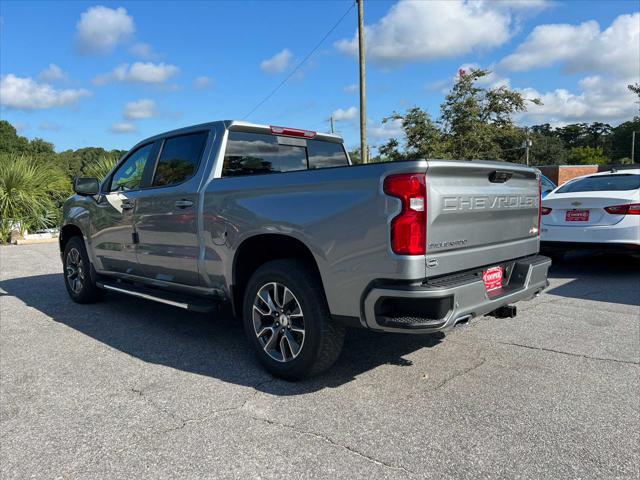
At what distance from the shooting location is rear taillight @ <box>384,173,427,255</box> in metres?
2.99

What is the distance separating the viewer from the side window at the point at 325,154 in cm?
520

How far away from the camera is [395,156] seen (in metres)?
22.8

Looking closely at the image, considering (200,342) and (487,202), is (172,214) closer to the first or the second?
(200,342)

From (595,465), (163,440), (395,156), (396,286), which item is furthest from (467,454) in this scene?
(395,156)

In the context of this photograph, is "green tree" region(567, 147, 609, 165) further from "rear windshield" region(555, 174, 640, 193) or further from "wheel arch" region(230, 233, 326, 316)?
"wheel arch" region(230, 233, 326, 316)

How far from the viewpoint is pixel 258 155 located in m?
4.67

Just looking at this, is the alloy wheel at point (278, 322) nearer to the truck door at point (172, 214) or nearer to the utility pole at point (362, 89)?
the truck door at point (172, 214)

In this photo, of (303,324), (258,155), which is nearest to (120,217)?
(258,155)

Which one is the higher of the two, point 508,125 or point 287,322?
point 508,125

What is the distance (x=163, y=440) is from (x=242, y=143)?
8.53ft

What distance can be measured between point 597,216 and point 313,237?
5442 millimetres

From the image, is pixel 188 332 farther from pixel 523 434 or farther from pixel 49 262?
pixel 49 262

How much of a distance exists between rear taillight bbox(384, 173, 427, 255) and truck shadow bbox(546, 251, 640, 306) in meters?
4.17

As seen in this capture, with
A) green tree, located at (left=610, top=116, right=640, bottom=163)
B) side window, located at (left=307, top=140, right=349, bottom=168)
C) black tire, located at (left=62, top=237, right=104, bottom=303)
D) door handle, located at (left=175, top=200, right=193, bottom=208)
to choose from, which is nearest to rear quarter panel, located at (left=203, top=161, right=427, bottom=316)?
door handle, located at (left=175, top=200, right=193, bottom=208)
